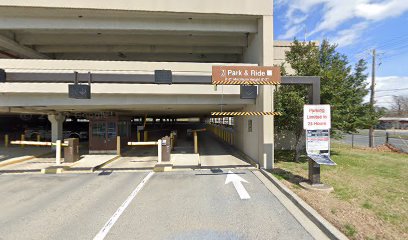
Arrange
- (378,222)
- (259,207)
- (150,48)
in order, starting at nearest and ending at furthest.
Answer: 1. (378,222)
2. (259,207)
3. (150,48)

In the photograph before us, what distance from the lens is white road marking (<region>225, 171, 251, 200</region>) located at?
6.70 m

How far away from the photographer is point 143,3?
33.4 feet

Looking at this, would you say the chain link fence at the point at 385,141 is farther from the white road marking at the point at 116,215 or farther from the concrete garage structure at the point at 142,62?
the white road marking at the point at 116,215

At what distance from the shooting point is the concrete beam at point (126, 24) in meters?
10.6

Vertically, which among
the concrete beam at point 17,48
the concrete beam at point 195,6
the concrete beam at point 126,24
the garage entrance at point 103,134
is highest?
the concrete beam at point 195,6

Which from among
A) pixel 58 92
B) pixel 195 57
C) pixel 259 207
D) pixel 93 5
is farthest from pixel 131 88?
pixel 195 57

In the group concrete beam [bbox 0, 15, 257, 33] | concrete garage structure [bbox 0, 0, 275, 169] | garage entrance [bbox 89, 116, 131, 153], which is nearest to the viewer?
concrete garage structure [bbox 0, 0, 275, 169]

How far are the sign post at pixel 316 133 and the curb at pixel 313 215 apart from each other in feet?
3.31

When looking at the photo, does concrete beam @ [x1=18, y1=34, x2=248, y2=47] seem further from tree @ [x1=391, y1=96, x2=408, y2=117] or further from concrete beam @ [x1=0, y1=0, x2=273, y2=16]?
tree @ [x1=391, y1=96, x2=408, y2=117]

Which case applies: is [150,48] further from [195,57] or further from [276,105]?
[276,105]

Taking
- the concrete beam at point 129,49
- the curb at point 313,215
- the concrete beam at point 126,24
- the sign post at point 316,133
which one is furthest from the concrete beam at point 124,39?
the curb at point 313,215

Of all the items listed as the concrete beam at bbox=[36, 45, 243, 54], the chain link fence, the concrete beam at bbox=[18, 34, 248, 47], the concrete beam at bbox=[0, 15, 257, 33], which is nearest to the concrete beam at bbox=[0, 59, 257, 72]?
the concrete beam at bbox=[0, 15, 257, 33]

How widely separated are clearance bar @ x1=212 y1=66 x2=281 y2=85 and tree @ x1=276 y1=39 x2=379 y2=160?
2.83 metres

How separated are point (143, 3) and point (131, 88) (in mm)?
3812
